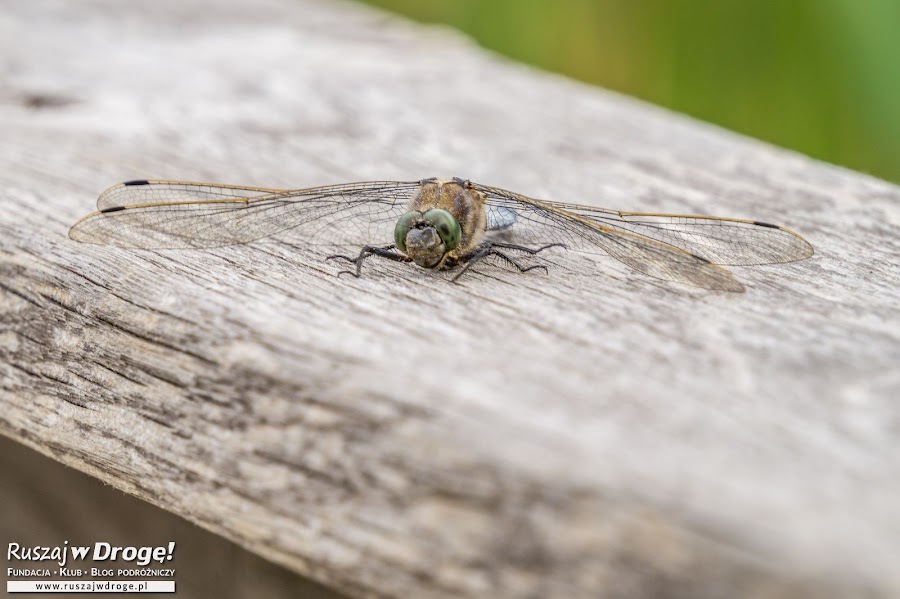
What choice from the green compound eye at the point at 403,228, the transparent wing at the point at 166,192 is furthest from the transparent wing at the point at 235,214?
the green compound eye at the point at 403,228

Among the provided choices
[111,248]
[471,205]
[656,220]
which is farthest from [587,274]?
[111,248]

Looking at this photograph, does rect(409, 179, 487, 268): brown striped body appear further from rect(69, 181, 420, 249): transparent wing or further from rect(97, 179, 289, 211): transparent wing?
rect(97, 179, 289, 211): transparent wing

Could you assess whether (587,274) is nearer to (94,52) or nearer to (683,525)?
(683,525)

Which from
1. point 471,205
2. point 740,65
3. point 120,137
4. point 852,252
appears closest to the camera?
point 852,252

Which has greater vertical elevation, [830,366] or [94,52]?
[94,52]

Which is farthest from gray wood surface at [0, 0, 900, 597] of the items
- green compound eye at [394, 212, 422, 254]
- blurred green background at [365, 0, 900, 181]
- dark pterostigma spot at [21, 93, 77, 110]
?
blurred green background at [365, 0, 900, 181]

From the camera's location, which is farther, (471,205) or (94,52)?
(94,52)
